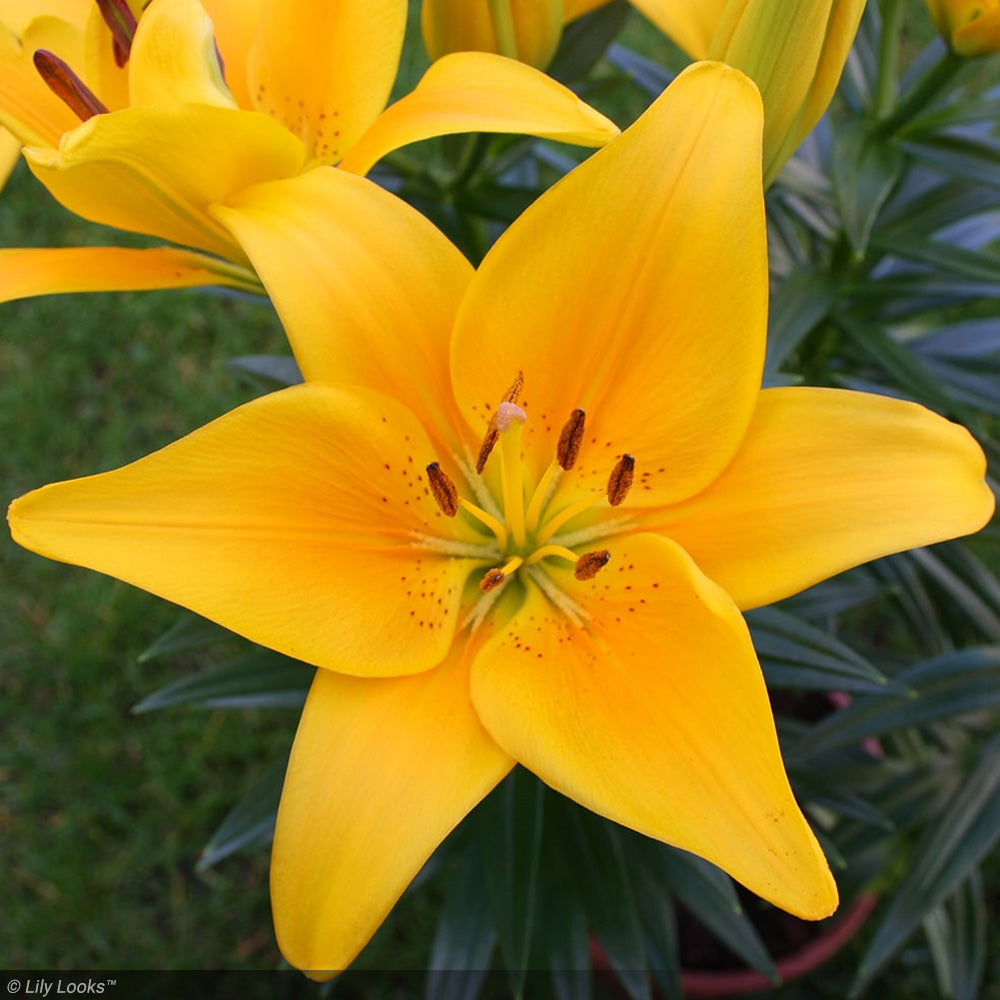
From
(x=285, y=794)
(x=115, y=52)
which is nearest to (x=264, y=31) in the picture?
(x=115, y=52)

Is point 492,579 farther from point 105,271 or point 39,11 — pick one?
point 39,11

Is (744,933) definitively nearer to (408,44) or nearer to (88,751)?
(88,751)

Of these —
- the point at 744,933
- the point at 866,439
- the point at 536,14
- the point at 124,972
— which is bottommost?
the point at 124,972

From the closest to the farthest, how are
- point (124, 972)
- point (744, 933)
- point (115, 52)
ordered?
point (115, 52)
point (744, 933)
point (124, 972)

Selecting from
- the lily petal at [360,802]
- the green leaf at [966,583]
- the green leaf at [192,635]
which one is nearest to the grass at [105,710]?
the green leaf at [192,635]

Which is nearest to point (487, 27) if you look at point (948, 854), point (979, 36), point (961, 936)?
point (979, 36)

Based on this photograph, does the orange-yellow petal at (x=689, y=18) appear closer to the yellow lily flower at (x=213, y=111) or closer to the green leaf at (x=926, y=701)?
the yellow lily flower at (x=213, y=111)
